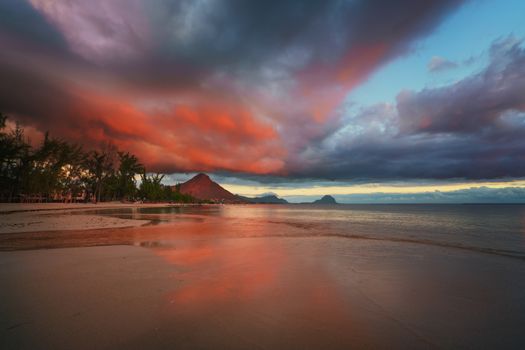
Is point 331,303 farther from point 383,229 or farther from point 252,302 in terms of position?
point 383,229

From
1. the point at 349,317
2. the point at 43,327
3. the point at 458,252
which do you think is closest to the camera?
the point at 43,327

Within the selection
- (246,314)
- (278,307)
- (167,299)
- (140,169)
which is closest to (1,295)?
(167,299)

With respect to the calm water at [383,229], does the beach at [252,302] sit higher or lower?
higher

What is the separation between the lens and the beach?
12.9 ft

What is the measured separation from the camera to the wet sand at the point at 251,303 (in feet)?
12.8

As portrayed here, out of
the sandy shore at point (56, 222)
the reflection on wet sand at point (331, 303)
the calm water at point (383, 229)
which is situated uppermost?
the reflection on wet sand at point (331, 303)

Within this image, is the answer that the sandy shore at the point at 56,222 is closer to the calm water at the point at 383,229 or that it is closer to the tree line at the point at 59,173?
the calm water at the point at 383,229

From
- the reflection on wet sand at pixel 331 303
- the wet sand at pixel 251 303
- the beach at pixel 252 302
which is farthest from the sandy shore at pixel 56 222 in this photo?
the reflection on wet sand at pixel 331 303

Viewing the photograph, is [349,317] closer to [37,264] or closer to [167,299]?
[167,299]

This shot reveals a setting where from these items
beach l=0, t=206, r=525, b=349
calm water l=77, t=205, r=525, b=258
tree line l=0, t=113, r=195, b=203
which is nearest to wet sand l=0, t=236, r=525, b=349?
beach l=0, t=206, r=525, b=349

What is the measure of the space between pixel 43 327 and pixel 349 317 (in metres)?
5.51

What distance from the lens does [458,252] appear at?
12586mm

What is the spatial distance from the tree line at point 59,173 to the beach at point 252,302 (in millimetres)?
63054

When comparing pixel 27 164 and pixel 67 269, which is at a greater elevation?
pixel 27 164
